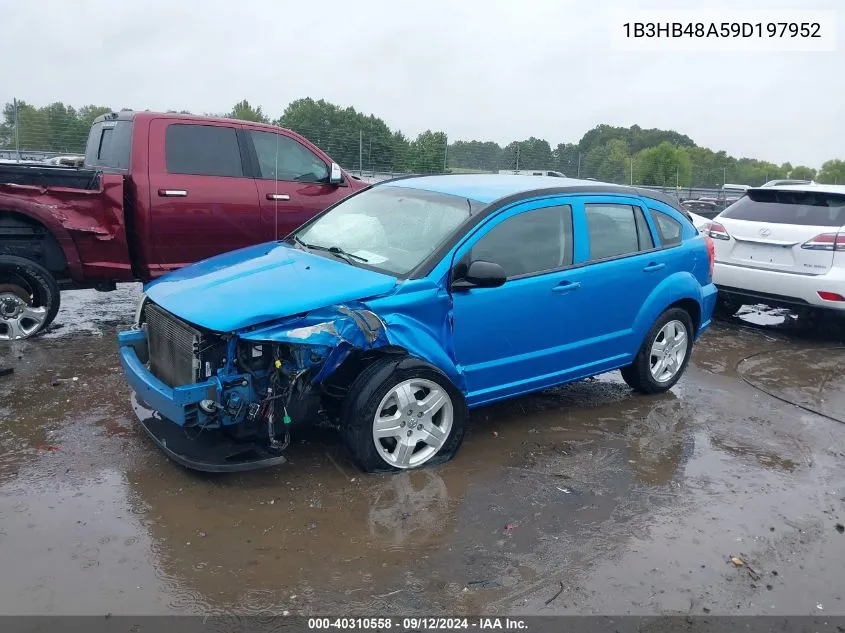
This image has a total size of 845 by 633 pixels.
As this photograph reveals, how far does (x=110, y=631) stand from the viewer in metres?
2.86

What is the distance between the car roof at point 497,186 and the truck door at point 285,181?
221 cm

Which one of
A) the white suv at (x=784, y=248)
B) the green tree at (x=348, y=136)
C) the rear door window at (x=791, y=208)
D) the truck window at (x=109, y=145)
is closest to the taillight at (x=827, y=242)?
the white suv at (x=784, y=248)

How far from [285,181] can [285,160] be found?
9.4 inches

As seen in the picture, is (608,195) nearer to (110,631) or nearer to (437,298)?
(437,298)

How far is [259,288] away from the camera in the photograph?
4168 millimetres

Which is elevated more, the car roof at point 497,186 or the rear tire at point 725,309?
the car roof at point 497,186

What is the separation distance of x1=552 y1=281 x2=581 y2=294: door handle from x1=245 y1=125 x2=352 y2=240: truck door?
3647 millimetres

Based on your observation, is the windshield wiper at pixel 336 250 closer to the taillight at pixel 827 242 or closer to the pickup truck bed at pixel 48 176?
the pickup truck bed at pixel 48 176

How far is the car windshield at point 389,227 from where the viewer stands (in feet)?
15.1

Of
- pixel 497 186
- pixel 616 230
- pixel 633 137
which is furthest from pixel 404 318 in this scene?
pixel 633 137

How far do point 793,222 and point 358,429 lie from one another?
6.15 metres

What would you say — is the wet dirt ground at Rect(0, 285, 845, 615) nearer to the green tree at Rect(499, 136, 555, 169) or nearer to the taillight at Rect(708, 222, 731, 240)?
the taillight at Rect(708, 222, 731, 240)

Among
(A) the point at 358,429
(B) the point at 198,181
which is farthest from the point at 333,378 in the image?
(B) the point at 198,181

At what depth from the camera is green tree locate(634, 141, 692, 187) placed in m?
23.2
